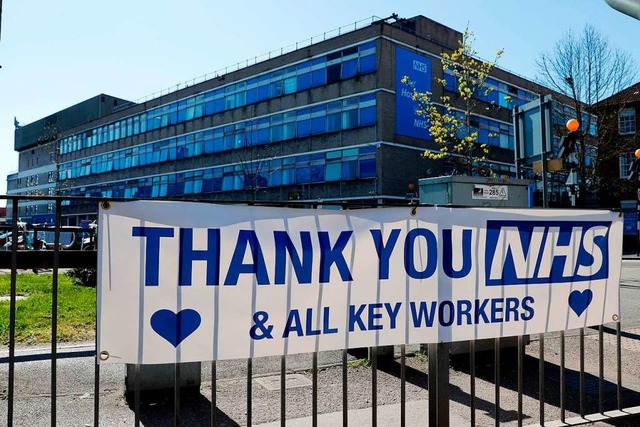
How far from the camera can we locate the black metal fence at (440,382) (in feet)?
10.2

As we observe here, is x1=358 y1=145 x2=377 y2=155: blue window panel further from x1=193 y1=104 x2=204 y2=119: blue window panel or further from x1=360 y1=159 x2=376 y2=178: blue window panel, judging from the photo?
x1=193 y1=104 x2=204 y2=119: blue window panel

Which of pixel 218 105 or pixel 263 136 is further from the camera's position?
pixel 218 105

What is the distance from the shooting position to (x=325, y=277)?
3213mm

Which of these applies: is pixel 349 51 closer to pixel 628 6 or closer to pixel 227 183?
pixel 227 183

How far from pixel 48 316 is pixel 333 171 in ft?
99.6

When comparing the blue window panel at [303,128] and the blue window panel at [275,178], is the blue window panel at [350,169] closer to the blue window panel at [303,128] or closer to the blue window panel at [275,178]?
the blue window panel at [303,128]

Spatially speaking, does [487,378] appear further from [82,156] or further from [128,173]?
[82,156]

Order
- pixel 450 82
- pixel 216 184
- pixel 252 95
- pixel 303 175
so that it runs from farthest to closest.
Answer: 1. pixel 216 184
2. pixel 252 95
3. pixel 450 82
4. pixel 303 175

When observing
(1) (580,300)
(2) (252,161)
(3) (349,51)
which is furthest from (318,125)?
(1) (580,300)

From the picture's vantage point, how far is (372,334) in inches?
130

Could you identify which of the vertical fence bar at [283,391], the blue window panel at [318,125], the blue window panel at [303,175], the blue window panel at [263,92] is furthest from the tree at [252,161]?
the vertical fence bar at [283,391]

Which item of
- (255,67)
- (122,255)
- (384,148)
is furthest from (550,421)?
(255,67)

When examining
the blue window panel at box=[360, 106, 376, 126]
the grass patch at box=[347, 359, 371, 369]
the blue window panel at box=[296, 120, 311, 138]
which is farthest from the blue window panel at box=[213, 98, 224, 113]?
the grass patch at box=[347, 359, 371, 369]

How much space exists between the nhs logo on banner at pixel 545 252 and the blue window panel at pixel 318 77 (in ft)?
121
